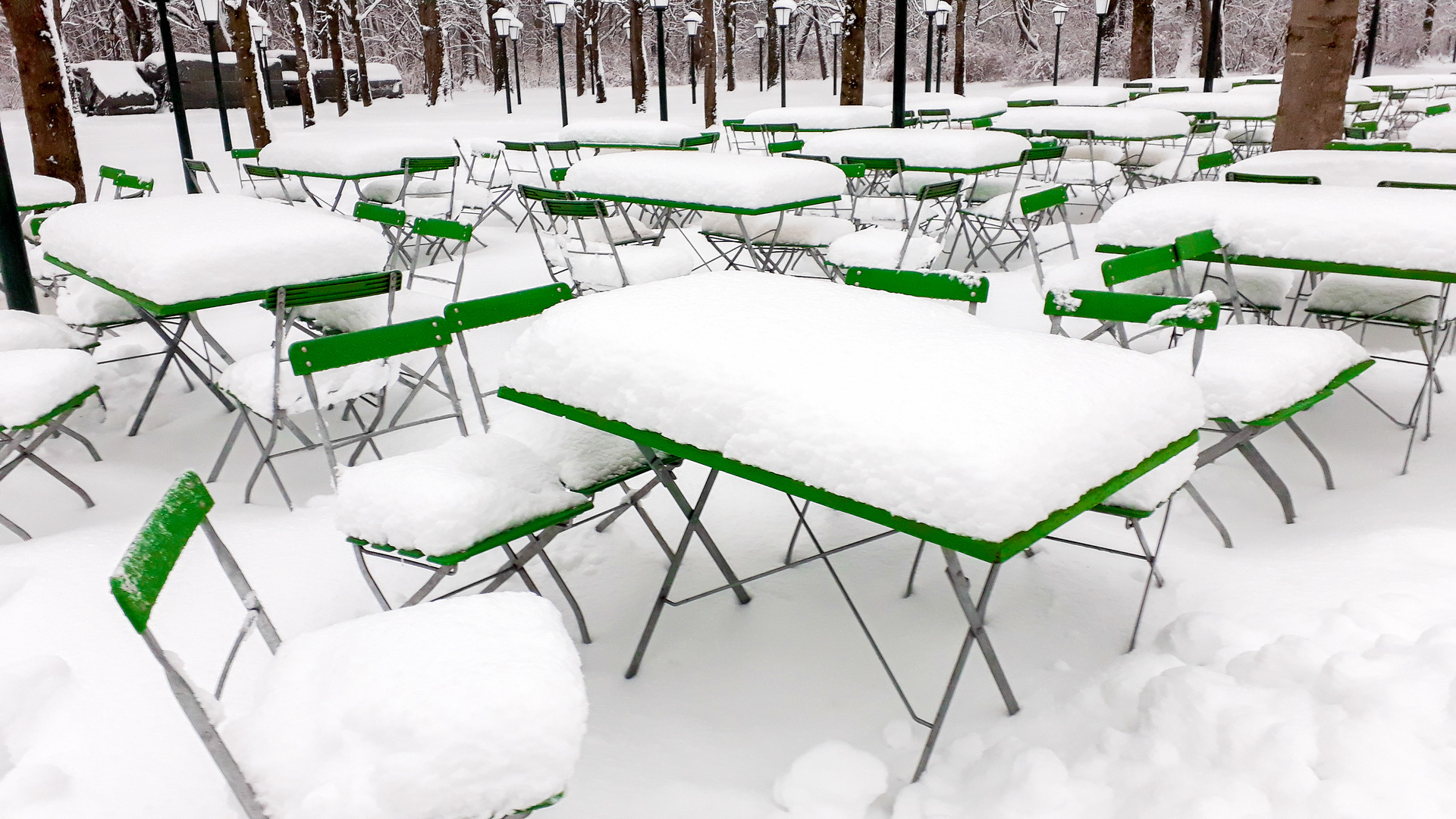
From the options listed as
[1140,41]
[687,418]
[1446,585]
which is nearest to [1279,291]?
[1446,585]

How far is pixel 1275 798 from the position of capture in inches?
76.2

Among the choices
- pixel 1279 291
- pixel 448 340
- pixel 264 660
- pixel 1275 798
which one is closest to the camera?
pixel 1275 798

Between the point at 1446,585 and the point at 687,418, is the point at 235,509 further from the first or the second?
the point at 1446,585

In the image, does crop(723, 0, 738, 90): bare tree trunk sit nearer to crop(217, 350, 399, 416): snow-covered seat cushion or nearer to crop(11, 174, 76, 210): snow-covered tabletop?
crop(11, 174, 76, 210): snow-covered tabletop

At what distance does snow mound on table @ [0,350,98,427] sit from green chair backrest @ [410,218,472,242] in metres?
1.71

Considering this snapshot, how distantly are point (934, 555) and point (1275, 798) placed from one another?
1541mm

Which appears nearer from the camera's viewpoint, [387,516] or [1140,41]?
[387,516]

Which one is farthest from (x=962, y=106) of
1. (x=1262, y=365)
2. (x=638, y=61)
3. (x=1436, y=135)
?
(x=638, y=61)

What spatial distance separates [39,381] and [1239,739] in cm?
419

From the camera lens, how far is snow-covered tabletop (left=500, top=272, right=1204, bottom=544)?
180 centimetres

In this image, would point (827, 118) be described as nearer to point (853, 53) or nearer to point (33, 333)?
point (853, 53)

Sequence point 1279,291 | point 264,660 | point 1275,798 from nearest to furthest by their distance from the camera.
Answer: point 1275,798, point 264,660, point 1279,291

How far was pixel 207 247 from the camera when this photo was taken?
4.03m

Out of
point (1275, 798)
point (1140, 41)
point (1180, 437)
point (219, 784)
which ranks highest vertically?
point (1140, 41)
